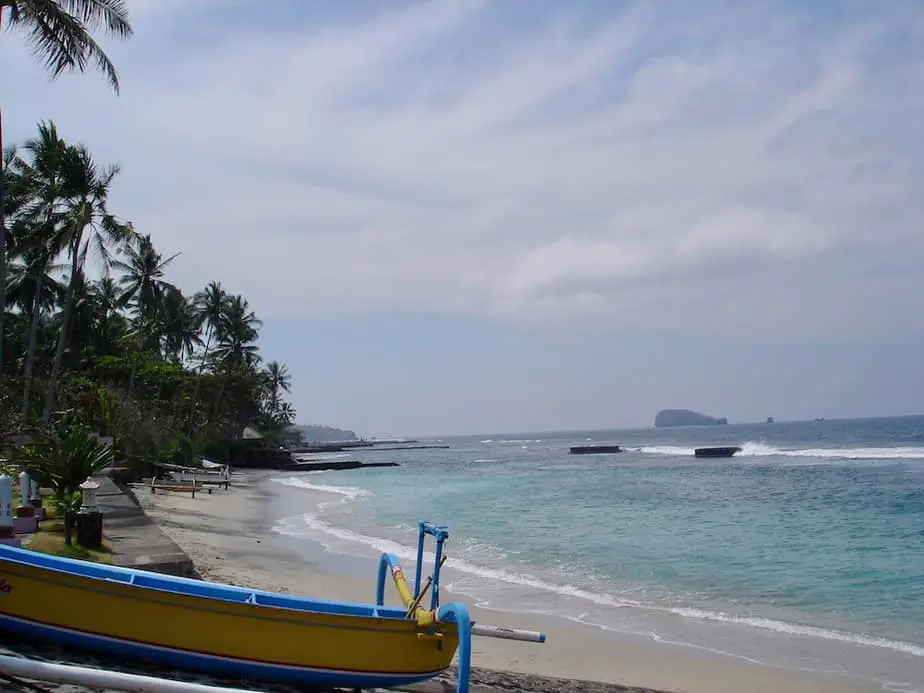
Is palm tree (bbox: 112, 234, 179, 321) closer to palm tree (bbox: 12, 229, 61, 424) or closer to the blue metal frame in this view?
palm tree (bbox: 12, 229, 61, 424)

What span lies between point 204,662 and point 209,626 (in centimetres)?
31

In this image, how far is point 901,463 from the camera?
47.7 metres

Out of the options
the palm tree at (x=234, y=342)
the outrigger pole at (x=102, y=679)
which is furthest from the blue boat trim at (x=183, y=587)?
the palm tree at (x=234, y=342)

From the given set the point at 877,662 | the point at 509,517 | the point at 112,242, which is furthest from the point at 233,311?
the point at 877,662

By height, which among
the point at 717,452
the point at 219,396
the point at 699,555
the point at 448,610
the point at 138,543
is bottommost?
the point at 699,555

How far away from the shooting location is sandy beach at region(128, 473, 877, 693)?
855cm

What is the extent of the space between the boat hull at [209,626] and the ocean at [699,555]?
16.5 ft

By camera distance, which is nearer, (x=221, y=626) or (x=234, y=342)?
(x=221, y=626)

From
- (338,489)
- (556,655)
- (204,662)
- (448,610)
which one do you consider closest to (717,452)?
(338,489)

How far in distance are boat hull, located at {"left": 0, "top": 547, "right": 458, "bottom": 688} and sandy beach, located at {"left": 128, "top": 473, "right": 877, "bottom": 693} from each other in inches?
74.2

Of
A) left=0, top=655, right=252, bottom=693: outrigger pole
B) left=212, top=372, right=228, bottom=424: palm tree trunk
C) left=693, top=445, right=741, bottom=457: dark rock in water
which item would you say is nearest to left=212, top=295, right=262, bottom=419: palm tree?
left=212, top=372, right=228, bottom=424: palm tree trunk

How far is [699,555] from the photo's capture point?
56.6 ft

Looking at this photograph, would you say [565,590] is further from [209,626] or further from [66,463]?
[209,626]

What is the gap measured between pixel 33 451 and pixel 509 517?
580 inches
